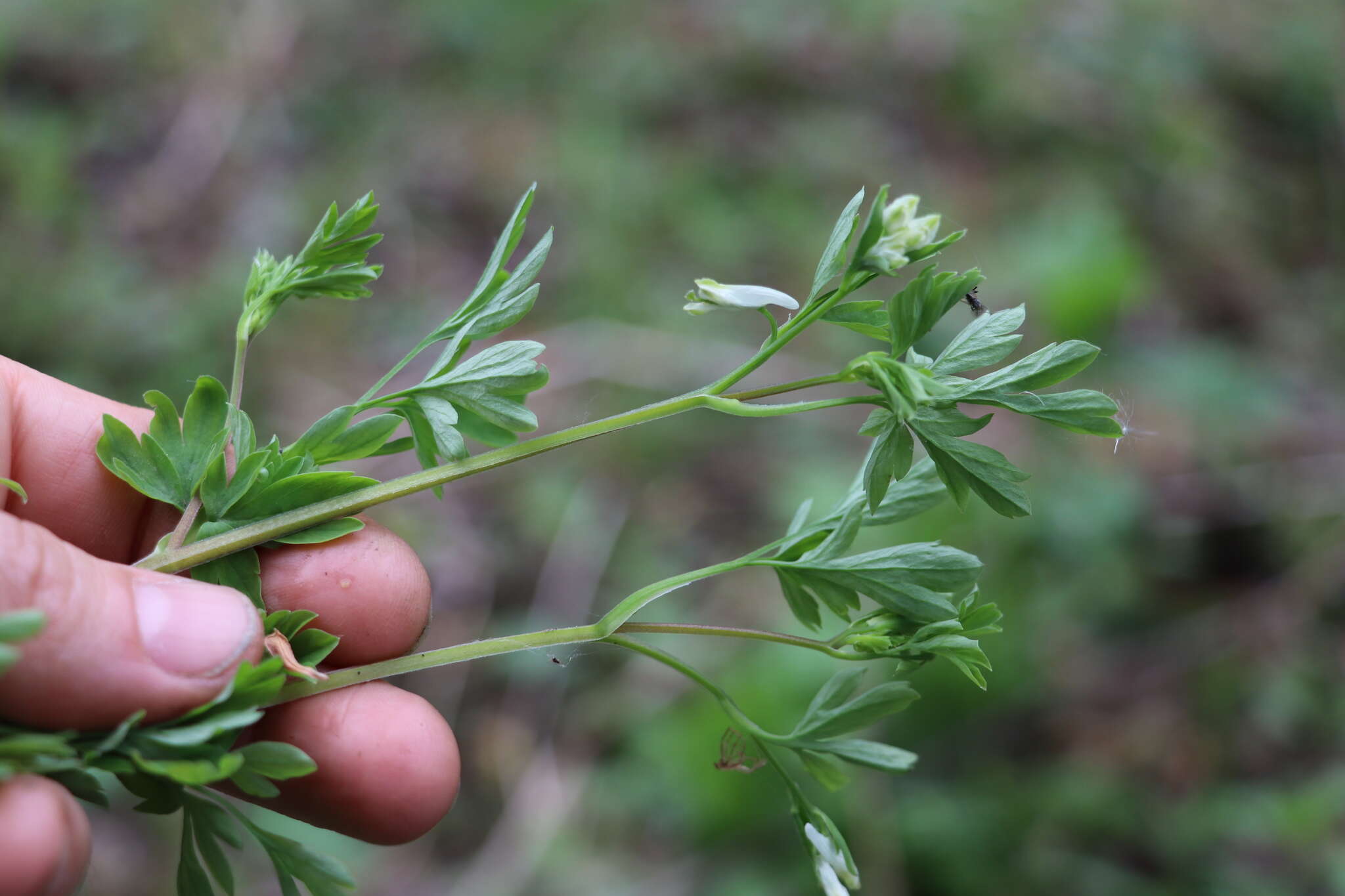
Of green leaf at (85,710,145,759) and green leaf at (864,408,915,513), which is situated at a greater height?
green leaf at (864,408,915,513)

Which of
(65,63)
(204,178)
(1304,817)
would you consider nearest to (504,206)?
(204,178)

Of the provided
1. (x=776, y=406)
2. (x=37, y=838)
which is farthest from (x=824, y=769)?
(x=37, y=838)

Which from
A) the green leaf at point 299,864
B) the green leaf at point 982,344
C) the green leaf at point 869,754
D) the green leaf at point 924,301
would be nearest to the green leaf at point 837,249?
the green leaf at point 924,301

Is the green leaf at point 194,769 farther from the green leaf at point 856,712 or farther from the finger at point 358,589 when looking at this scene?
the green leaf at point 856,712

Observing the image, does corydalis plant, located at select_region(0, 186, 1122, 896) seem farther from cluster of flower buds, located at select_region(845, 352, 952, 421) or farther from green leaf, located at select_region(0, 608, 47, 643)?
green leaf, located at select_region(0, 608, 47, 643)

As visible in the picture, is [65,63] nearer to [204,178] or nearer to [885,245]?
[204,178]

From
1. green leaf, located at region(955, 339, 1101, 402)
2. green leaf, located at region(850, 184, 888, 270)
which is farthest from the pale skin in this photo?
green leaf, located at region(955, 339, 1101, 402)

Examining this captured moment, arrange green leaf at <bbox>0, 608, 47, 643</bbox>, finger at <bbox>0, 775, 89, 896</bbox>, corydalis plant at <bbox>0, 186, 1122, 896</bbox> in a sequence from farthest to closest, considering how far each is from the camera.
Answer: corydalis plant at <bbox>0, 186, 1122, 896</bbox>, finger at <bbox>0, 775, 89, 896</bbox>, green leaf at <bbox>0, 608, 47, 643</bbox>
